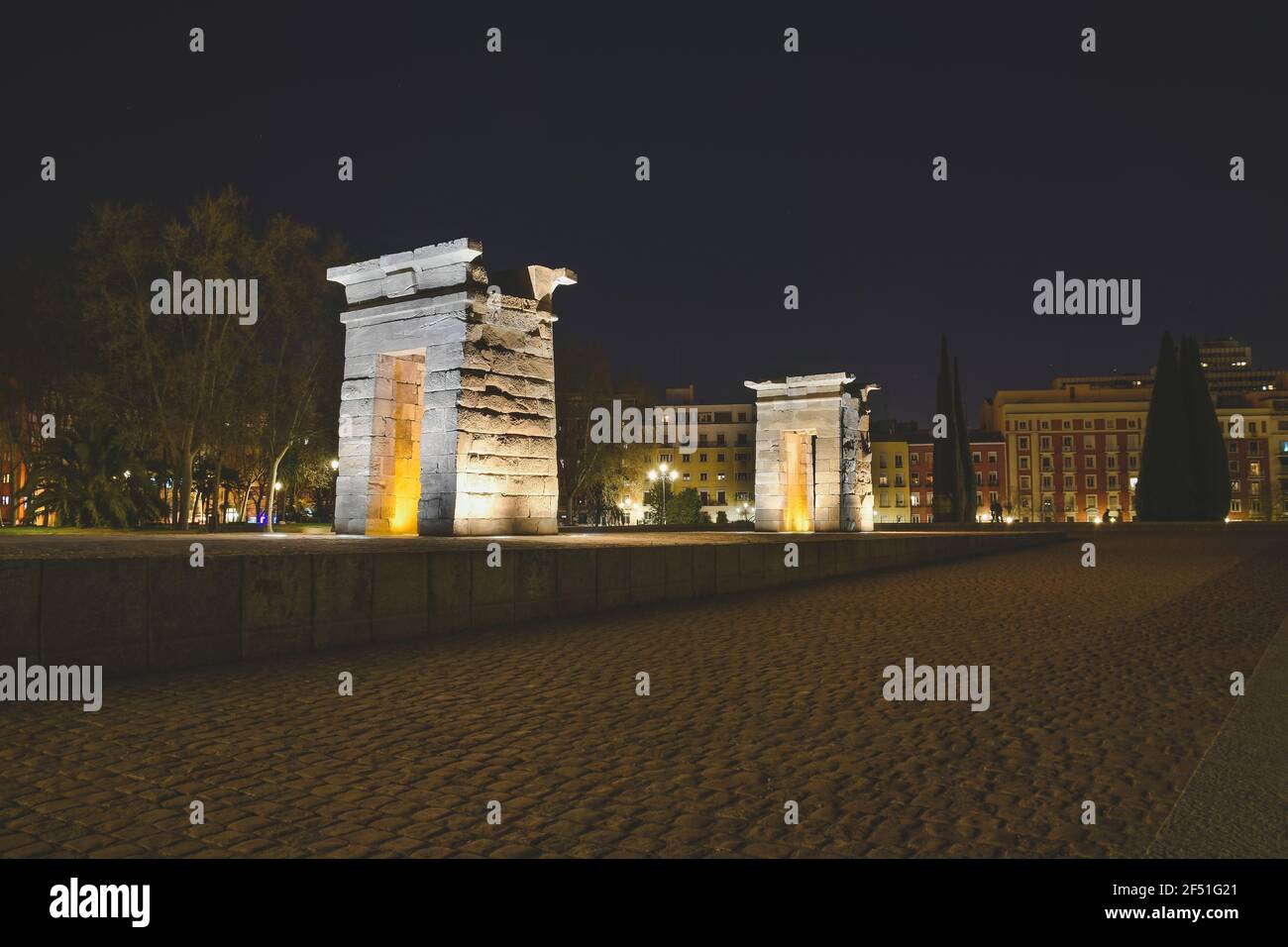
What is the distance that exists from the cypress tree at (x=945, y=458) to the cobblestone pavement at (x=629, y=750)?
5687 centimetres

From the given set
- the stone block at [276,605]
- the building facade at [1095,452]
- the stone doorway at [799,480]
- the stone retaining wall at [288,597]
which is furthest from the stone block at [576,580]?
the building facade at [1095,452]

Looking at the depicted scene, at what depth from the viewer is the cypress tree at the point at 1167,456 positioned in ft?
176

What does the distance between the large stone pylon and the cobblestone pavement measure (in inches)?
258

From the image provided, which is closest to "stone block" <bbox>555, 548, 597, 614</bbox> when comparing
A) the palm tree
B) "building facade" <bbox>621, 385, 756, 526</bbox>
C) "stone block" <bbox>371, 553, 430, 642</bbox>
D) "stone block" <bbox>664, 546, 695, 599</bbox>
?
"stone block" <bbox>664, 546, 695, 599</bbox>

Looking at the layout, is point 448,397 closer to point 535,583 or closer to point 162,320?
point 535,583

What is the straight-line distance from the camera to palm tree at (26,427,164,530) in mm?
27875

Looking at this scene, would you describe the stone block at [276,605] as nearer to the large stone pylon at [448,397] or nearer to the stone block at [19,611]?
the stone block at [19,611]

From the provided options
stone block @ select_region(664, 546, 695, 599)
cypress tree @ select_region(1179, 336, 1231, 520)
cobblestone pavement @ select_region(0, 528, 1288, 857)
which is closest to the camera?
cobblestone pavement @ select_region(0, 528, 1288, 857)

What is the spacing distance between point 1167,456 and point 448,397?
5237cm

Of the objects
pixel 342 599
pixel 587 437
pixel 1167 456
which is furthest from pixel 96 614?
pixel 1167 456

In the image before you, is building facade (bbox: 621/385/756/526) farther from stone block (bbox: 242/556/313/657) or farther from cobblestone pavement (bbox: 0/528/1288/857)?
stone block (bbox: 242/556/313/657)

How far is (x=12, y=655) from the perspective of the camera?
6.12m

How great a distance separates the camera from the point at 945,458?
228 feet

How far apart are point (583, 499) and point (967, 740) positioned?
164 ft
